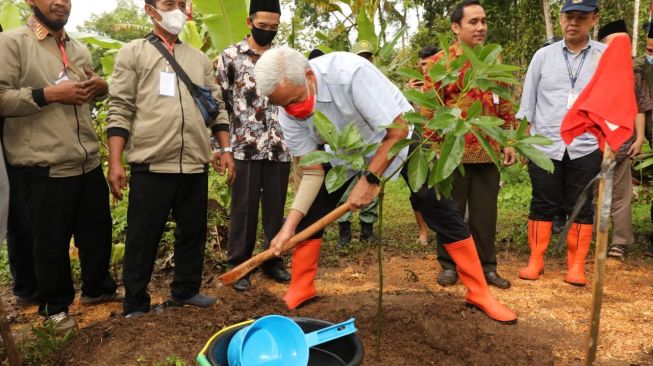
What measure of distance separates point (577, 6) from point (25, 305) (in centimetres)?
399

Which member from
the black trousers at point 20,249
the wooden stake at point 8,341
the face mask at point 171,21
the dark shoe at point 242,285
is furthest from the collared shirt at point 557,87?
the black trousers at point 20,249

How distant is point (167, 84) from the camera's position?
271cm

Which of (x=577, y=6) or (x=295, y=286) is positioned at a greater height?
(x=577, y=6)

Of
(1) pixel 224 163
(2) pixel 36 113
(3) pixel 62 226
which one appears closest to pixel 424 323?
(1) pixel 224 163

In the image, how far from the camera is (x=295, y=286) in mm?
3072

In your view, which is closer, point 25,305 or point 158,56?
point 158,56

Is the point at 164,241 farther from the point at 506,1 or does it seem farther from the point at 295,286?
the point at 506,1

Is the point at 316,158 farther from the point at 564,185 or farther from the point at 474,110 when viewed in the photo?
the point at 564,185

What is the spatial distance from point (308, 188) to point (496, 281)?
156cm

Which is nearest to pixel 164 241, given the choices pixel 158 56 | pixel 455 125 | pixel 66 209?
pixel 66 209

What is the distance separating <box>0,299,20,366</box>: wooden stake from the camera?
6.62ft

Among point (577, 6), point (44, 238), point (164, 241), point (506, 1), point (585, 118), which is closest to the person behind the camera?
point (585, 118)

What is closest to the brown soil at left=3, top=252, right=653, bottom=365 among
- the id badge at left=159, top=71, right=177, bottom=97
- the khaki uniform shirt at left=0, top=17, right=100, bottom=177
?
the khaki uniform shirt at left=0, top=17, right=100, bottom=177

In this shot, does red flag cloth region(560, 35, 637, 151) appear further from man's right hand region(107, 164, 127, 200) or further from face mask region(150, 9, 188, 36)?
man's right hand region(107, 164, 127, 200)
